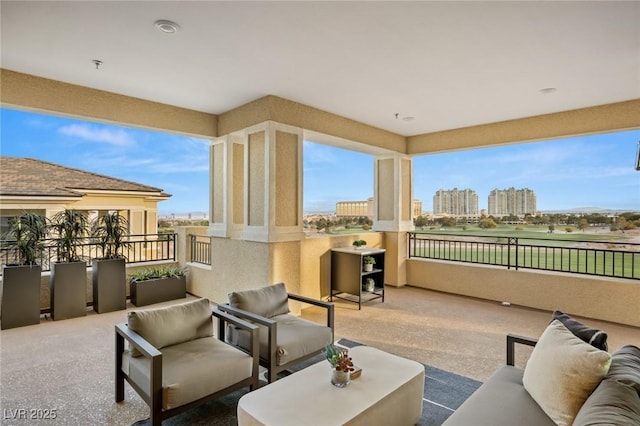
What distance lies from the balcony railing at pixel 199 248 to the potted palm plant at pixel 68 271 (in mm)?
1798

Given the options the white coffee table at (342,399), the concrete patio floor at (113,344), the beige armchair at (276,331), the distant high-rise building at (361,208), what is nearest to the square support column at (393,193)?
the distant high-rise building at (361,208)

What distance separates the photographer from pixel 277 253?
14.7ft

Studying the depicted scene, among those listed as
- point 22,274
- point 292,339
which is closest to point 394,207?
point 292,339

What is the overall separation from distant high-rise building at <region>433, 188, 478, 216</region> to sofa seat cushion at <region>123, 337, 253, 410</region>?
5.59 metres

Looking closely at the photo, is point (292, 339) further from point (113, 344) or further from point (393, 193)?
point (393, 193)

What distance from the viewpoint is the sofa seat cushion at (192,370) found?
81.1 inches

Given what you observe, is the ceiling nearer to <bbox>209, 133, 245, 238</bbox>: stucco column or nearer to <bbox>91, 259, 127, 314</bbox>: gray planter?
<bbox>209, 133, 245, 238</bbox>: stucco column

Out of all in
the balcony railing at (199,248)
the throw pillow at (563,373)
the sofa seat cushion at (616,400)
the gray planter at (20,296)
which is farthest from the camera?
the balcony railing at (199,248)

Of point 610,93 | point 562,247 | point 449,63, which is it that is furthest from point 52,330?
point 610,93

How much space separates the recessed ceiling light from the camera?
2639mm

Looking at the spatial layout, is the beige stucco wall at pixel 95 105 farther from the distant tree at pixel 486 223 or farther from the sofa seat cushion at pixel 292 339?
the distant tree at pixel 486 223

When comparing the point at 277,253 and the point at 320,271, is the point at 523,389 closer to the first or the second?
the point at 277,253

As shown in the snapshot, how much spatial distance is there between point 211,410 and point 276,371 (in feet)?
1.75

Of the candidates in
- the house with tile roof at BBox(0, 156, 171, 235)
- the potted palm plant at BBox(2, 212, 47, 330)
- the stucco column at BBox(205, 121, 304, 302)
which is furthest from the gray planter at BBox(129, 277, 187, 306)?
the house with tile roof at BBox(0, 156, 171, 235)
